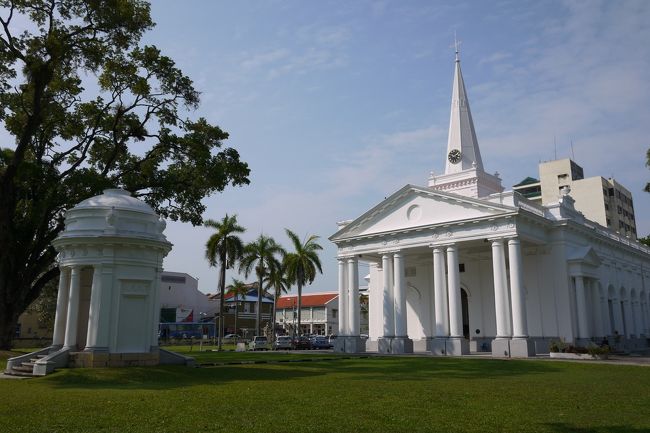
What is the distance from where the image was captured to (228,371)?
67.1 feet

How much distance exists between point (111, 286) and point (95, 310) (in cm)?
99

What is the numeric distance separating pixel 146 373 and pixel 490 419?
40.2 feet

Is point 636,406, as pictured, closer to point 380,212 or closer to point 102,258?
point 102,258

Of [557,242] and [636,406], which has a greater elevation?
[557,242]

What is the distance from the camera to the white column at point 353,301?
37.5 meters

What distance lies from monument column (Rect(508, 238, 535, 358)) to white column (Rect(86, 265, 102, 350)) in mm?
A: 21452

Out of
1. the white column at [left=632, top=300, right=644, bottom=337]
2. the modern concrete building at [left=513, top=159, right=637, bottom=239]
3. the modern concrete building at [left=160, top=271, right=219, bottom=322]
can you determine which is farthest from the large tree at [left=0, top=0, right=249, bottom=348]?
the modern concrete building at [left=513, top=159, right=637, bottom=239]

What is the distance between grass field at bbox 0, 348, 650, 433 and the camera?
9.13 m

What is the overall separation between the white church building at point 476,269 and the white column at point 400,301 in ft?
0.22

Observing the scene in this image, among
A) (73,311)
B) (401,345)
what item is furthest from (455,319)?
(73,311)

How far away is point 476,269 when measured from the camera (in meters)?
38.9

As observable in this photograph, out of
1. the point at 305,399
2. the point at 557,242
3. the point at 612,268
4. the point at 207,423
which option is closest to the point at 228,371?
the point at 305,399

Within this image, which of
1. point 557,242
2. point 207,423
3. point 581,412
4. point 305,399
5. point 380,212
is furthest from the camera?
point 380,212

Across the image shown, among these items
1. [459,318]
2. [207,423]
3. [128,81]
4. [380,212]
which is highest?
[128,81]
